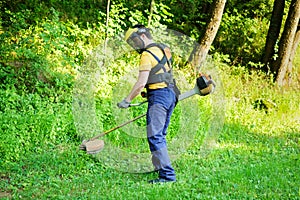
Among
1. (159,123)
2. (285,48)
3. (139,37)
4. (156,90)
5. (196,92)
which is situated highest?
(139,37)

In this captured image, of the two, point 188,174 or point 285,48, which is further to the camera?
point 285,48

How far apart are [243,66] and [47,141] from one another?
291 inches

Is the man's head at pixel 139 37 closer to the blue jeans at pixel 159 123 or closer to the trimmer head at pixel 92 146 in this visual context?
the blue jeans at pixel 159 123

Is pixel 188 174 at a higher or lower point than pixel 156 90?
lower

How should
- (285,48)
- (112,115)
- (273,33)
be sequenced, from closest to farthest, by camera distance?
1. (112,115)
2. (285,48)
3. (273,33)

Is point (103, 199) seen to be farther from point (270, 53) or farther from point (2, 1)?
point (270, 53)

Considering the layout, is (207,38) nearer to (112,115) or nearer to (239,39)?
(239,39)

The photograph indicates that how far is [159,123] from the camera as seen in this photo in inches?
A: 227

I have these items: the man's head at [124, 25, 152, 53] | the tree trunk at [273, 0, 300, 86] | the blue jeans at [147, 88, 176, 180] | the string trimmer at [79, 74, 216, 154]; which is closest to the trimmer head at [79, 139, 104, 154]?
the string trimmer at [79, 74, 216, 154]

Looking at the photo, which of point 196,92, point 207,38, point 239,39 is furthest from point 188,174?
point 239,39

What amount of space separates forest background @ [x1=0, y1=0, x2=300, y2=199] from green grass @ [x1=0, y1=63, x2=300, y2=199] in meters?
0.01

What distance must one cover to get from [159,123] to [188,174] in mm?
857

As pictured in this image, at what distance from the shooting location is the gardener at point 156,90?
18.4ft

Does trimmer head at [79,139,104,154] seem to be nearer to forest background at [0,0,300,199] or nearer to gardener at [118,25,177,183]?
forest background at [0,0,300,199]
